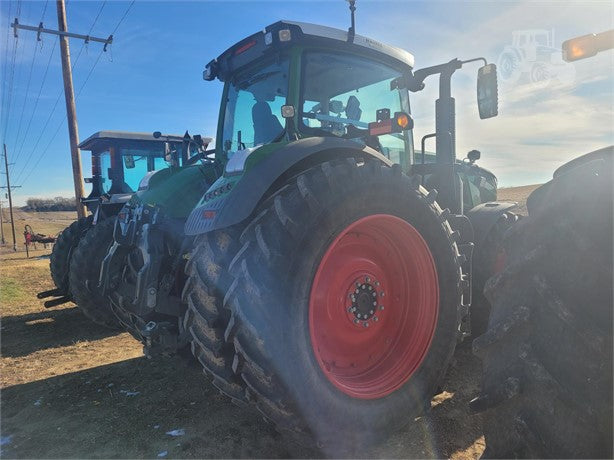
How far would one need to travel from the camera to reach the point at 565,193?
4.88 feet

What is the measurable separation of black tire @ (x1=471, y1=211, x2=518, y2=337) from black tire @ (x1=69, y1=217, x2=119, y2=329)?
4.03 m

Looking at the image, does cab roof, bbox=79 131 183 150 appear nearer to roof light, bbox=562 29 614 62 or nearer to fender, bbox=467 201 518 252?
fender, bbox=467 201 518 252

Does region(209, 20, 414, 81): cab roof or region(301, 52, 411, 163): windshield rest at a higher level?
region(209, 20, 414, 81): cab roof

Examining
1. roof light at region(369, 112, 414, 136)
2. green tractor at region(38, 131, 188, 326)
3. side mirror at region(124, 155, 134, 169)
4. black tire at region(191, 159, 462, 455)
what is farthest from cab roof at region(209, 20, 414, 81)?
side mirror at region(124, 155, 134, 169)

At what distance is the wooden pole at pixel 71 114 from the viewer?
1146cm

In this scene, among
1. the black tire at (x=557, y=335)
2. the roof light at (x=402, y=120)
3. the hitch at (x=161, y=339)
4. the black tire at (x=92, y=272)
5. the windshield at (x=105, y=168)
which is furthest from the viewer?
the windshield at (x=105, y=168)

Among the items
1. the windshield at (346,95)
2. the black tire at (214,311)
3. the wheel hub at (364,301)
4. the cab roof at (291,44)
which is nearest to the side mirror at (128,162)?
the cab roof at (291,44)

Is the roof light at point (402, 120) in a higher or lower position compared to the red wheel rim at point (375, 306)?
higher

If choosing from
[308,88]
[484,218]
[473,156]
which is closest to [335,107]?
[308,88]

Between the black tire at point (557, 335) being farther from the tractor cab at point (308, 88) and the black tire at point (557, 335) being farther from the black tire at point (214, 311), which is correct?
the tractor cab at point (308, 88)

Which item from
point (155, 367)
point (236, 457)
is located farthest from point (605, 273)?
point (155, 367)

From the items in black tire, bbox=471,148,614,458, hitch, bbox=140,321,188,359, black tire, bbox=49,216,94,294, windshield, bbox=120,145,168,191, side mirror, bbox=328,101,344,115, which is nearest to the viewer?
black tire, bbox=471,148,614,458

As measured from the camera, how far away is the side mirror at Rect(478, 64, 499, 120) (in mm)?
3389

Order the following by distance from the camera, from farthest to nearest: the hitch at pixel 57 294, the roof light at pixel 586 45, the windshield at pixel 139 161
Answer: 1. the windshield at pixel 139 161
2. the hitch at pixel 57 294
3. the roof light at pixel 586 45
